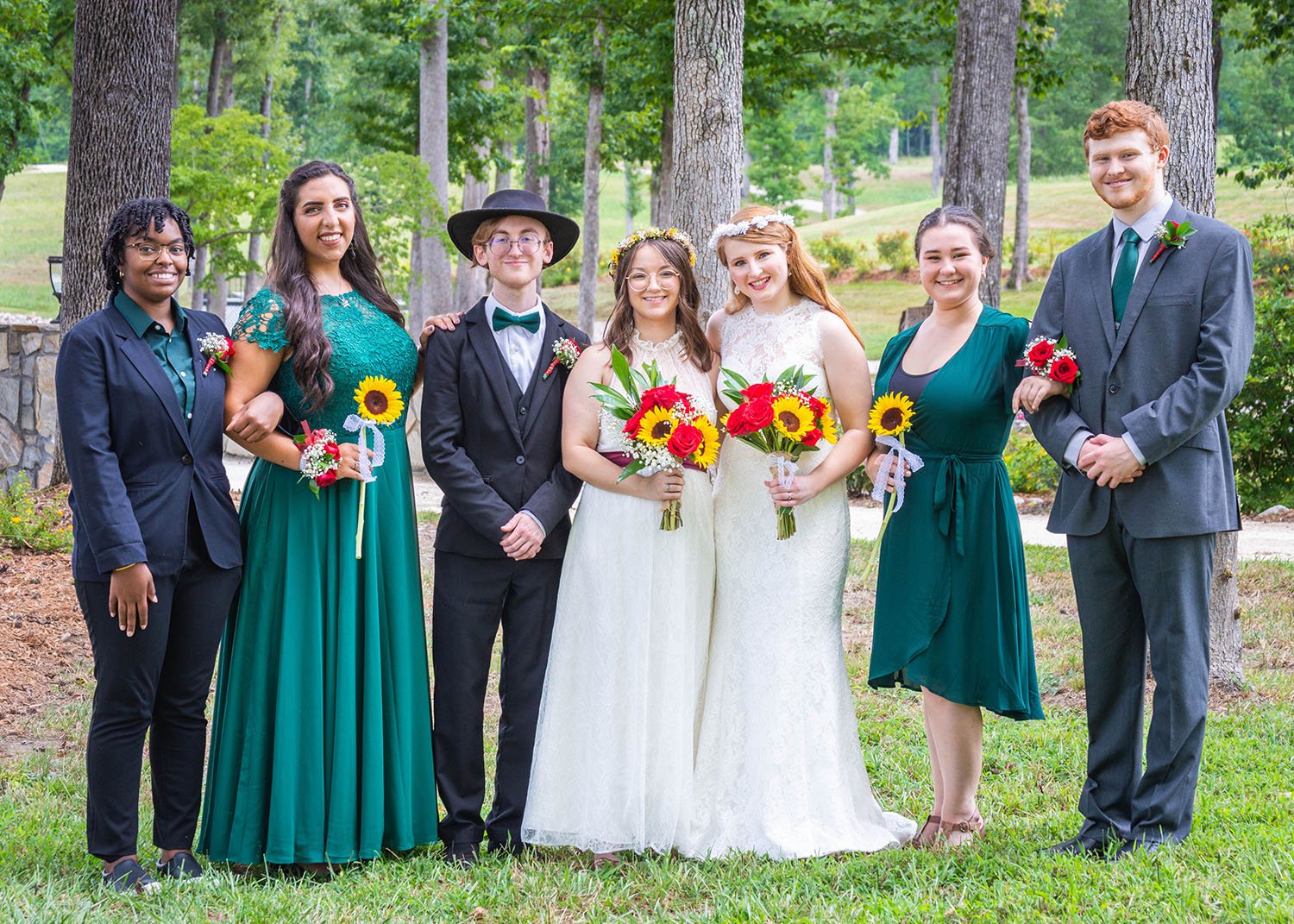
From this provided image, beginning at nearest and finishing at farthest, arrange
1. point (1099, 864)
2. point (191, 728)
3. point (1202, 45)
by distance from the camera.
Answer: point (1099, 864) < point (191, 728) < point (1202, 45)

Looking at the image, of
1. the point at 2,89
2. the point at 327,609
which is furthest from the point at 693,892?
the point at 2,89

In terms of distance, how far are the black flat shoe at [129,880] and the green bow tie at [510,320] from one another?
2.30 meters

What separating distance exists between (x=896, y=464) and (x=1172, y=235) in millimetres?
1227

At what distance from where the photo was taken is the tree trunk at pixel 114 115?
27.7 ft

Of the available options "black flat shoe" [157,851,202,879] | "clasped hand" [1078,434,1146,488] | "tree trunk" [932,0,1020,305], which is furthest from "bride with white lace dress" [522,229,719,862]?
"tree trunk" [932,0,1020,305]

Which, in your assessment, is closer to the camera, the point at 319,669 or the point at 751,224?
the point at 319,669

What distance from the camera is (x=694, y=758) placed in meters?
4.68

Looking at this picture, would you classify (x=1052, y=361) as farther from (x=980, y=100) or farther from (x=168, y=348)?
(x=980, y=100)

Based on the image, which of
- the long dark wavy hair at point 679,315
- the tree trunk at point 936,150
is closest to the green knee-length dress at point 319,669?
the long dark wavy hair at point 679,315

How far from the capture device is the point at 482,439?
4613 mm

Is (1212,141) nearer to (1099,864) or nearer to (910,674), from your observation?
(910,674)

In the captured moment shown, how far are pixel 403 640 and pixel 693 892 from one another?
139 cm

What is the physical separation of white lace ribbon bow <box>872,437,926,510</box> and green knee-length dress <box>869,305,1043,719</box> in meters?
0.07

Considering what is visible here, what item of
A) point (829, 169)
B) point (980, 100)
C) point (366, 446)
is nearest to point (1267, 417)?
point (980, 100)
